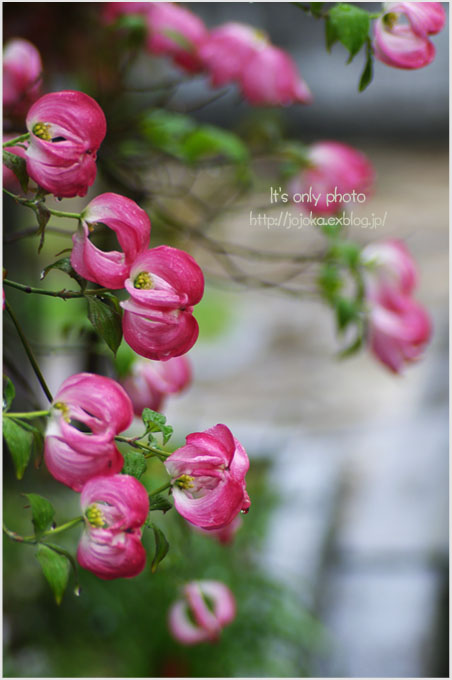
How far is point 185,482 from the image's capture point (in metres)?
0.34

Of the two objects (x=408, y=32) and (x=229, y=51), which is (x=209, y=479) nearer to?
(x=408, y=32)

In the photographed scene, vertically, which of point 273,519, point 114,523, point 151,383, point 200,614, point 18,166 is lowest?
point 273,519

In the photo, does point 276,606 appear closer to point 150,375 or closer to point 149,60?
point 150,375

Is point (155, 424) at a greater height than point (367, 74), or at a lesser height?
lesser

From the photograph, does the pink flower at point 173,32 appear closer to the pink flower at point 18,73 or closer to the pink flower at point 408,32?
the pink flower at point 18,73

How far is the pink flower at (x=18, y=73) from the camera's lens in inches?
21.9

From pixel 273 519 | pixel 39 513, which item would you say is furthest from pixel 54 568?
pixel 273 519

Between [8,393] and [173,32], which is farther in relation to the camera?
[173,32]

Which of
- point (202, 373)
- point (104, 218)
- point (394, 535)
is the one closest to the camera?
point (104, 218)

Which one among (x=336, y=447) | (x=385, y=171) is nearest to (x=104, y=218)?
(x=336, y=447)

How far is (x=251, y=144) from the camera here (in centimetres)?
94

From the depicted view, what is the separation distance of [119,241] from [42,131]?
0.06 metres

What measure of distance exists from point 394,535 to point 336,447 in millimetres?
452

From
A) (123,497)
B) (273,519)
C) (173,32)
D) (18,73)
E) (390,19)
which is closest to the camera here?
(123,497)
